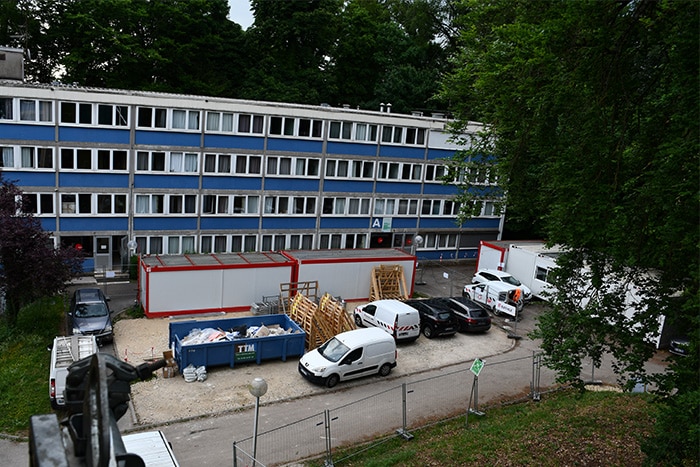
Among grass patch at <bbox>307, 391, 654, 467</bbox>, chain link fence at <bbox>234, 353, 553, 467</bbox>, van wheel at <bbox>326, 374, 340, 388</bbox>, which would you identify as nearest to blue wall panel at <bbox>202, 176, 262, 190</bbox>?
van wheel at <bbox>326, 374, 340, 388</bbox>

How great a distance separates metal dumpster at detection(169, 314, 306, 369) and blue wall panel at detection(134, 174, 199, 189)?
12168 mm

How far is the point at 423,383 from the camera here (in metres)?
18.4

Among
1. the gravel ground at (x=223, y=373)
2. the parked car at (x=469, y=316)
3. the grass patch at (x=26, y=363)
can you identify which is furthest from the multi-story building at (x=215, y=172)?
the gravel ground at (x=223, y=373)

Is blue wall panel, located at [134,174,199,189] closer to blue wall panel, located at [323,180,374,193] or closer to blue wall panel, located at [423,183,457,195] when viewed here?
blue wall panel, located at [323,180,374,193]

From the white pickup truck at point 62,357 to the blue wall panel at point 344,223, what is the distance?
723 inches

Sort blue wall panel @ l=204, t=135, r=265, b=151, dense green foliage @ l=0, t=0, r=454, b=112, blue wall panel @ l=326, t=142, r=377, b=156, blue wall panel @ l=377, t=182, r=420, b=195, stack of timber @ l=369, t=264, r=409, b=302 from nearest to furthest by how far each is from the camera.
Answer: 1. stack of timber @ l=369, t=264, r=409, b=302
2. blue wall panel @ l=204, t=135, r=265, b=151
3. blue wall panel @ l=326, t=142, r=377, b=156
4. blue wall panel @ l=377, t=182, r=420, b=195
5. dense green foliage @ l=0, t=0, r=454, b=112

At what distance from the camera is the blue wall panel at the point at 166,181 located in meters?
29.2

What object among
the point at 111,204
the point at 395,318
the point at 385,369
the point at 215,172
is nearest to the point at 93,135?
the point at 111,204

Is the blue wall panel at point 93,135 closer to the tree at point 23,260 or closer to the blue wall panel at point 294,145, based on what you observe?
the blue wall panel at point 294,145

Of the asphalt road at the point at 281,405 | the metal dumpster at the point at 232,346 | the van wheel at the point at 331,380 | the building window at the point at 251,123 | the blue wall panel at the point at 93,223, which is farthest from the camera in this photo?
the building window at the point at 251,123

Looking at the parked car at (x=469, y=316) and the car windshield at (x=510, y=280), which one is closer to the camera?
the parked car at (x=469, y=316)

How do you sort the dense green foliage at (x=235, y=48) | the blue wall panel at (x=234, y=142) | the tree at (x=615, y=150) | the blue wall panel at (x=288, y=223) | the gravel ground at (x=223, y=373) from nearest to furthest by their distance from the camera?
1. the tree at (x=615, y=150)
2. the gravel ground at (x=223, y=373)
3. the blue wall panel at (x=234, y=142)
4. the blue wall panel at (x=288, y=223)
5. the dense green foliage at (x=235, y=48)

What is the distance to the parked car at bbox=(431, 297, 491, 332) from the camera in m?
23.8

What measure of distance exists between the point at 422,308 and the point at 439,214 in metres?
14.4
